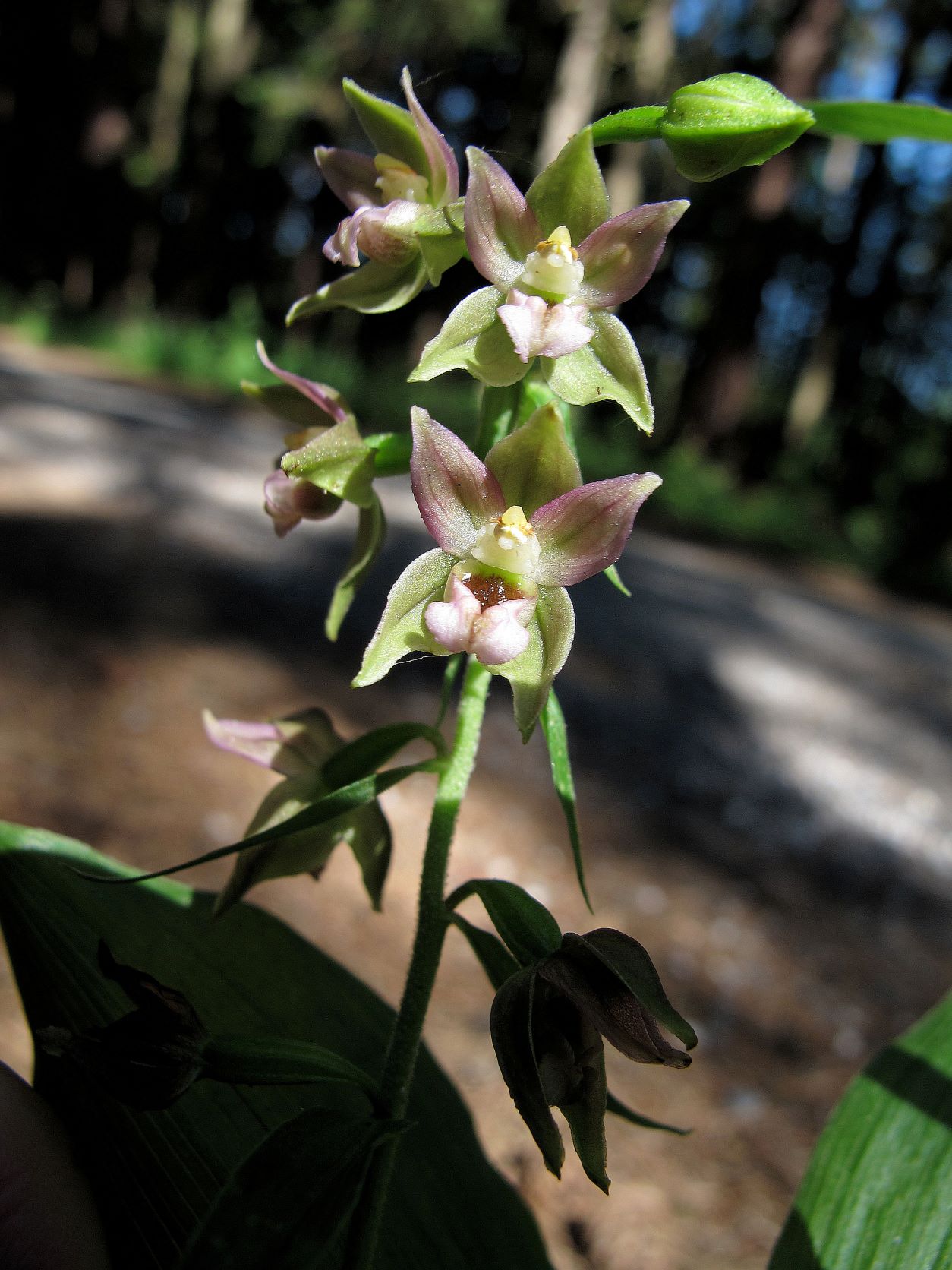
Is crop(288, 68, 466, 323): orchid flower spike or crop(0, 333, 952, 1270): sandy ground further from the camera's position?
crop(0, 333, 952, 1270): sandy ground

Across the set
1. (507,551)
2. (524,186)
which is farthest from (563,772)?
(524,186)

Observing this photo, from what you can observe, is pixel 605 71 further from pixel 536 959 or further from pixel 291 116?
pixel 536 959

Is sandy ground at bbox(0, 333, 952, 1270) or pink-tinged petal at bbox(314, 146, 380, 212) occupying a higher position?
pink-tinged petal at bbox(314, 146, 380, 212)

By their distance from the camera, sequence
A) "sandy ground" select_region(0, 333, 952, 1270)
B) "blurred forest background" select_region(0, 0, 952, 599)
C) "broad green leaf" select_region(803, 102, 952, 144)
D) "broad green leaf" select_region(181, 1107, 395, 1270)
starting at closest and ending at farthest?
"broad green leaf" select_region(181, 1107, 395, 1270), "broad green leaf" select_region(803, 102, 952, 144), "sandy ground" select_region(0, 333, 952, 1270), "blurred forest background" select_region(0, 0, 952, 599)

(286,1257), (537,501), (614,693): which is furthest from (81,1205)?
(614,693)

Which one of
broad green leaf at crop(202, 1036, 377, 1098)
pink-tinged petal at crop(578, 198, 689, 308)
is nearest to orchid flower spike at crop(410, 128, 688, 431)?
pink-tinged petal at crop(578, 198, 689, 308)

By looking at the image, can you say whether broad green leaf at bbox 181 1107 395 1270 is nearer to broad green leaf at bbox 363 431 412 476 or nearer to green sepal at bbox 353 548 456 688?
green sepal at bbox 353 548 456 688

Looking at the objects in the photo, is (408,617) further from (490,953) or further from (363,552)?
(490,953)
